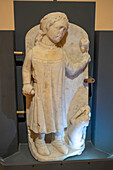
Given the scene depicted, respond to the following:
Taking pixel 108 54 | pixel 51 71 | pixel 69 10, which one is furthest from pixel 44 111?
pixel 69 10

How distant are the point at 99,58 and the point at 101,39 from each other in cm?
19

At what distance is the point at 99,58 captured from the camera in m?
2.04

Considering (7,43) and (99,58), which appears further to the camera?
(99,58)

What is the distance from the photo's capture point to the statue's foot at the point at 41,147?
1.92m

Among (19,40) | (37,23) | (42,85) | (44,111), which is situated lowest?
(44,111)

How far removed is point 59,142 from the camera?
1.99 meters

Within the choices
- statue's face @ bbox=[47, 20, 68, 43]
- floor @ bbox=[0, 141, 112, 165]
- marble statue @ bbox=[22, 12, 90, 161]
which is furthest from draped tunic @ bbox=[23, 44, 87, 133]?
floor @ bbox=[0, 141, 112, 165]

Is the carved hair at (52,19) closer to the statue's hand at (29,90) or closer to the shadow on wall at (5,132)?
the statue's hand at (29,90)

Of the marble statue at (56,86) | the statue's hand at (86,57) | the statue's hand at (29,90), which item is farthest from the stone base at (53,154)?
the statue's hand at (86,57)

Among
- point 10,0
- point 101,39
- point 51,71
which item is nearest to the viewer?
point 51,71

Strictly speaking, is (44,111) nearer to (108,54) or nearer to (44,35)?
(44,35)

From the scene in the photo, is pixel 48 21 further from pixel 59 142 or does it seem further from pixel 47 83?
pixel 59 142

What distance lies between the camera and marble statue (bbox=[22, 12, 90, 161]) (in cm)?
180

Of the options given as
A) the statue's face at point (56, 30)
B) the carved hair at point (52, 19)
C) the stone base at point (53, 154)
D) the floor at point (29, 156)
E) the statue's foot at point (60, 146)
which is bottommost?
the floor at point (29, 156)
